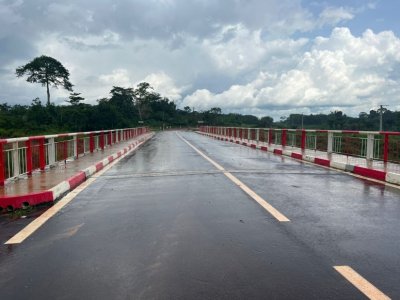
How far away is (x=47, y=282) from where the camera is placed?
4.07 meters

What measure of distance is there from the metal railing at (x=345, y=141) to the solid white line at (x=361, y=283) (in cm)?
926

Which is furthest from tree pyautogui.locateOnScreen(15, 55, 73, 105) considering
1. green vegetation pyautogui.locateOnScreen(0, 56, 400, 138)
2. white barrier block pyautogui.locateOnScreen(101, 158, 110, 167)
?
white barrier block pyautogui.locateOnScreen(101, 158, 110, 167)

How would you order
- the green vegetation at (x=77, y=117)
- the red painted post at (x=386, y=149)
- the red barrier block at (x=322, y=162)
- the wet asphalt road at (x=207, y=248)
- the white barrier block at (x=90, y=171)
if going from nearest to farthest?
the wet asphalt road at (x=207, y=248) → the white barrier block at (x=90, y=171) → the red painted post at (x=386, y=149) → the red barrier block at (x=322, y=162) → the green vegetation at (x=77, y=117)

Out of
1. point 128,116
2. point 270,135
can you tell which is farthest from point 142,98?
point 270,135

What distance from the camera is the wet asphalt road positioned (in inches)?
153

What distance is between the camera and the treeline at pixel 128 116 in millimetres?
78438

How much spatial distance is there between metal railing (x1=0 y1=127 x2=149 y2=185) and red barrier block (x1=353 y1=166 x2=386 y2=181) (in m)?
9.05

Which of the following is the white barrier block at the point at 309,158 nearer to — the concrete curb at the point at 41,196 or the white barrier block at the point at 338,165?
the white barrier block at the point at 338,165

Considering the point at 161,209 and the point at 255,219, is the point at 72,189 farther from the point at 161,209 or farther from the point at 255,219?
the point at 255,219

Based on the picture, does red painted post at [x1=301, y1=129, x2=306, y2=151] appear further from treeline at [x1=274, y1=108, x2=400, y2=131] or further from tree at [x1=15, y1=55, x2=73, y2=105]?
tree at [x1=15, y1=55, x2=73, y2=105]

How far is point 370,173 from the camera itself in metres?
11.9

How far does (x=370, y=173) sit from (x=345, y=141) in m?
4.81

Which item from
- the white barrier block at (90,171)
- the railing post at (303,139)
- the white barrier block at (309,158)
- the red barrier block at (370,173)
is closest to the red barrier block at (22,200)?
the white barrier block at (90,171)

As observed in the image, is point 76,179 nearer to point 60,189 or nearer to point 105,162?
point 60,189
